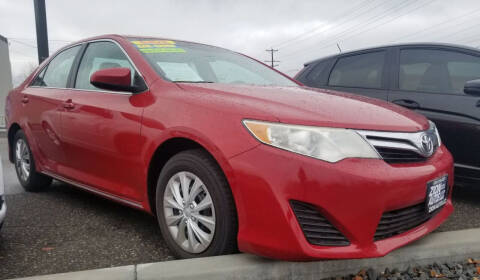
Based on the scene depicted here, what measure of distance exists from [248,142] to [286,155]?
0.20 meters

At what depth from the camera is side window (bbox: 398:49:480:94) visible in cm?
352

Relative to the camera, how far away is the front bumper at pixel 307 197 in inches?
70.5

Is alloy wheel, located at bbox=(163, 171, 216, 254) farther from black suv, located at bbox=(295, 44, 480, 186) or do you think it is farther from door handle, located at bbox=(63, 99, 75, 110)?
black suv, located at bbox=(295, 44, 480, 186)

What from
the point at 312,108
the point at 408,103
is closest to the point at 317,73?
the point at 408,103

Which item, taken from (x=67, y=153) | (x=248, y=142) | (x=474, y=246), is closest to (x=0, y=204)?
(x=67, y=153)

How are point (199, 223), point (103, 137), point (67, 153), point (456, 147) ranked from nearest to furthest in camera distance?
1. point (199, 223)
2. point (103, 137)
3. point (67, 153)
4. point (456, 147)

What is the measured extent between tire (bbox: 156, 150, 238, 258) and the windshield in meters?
0.64

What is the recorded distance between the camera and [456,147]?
3.35 metres

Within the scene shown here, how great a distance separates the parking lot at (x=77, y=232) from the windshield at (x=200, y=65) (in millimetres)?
1102

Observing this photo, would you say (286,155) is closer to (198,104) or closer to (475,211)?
(198,104)

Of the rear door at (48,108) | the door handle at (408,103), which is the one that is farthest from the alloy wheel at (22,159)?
the door handle at (408,103)

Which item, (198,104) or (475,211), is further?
(475,211)

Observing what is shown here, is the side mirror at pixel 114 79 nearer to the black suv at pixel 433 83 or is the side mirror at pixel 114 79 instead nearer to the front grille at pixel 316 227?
the front grille at pixel 316 227

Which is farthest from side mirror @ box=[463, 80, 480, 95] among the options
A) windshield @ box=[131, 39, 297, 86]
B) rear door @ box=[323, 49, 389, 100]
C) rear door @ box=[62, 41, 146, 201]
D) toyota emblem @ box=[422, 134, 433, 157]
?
rear door @ box=[62, 41, 146, 201]
